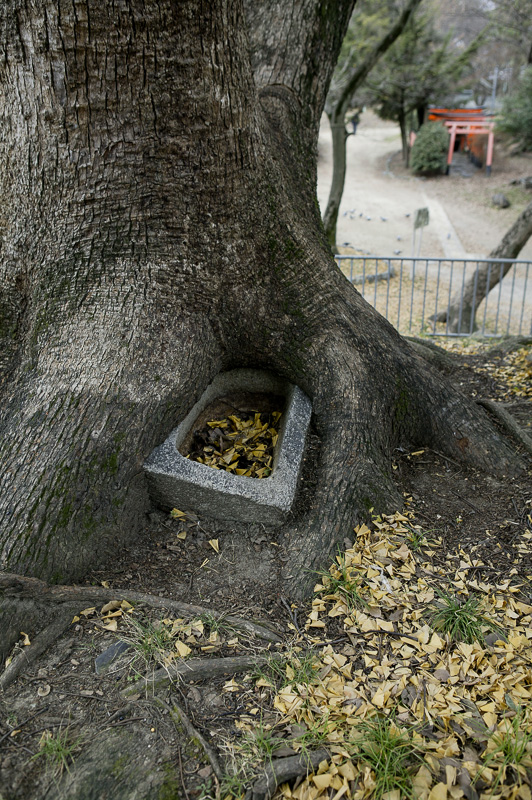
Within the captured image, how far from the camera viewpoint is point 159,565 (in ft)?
10.4

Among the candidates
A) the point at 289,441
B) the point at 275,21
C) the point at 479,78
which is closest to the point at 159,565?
the point at 289,441

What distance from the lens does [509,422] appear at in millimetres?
4402

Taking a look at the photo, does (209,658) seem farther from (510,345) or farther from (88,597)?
(510,345)

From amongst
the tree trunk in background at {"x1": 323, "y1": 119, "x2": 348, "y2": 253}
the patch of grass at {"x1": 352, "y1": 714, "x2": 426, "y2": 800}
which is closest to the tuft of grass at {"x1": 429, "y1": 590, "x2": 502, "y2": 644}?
the patch of grass at {"x1": 352, "y1": 714, "x2": 426, "y2": 800}

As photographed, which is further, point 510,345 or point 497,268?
point 497,268

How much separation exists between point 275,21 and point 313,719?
181 inches

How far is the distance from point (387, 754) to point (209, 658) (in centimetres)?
84

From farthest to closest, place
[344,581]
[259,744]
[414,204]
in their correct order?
[414,204], [344,581], [259,744]

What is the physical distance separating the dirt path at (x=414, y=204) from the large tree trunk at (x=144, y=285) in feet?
43.6

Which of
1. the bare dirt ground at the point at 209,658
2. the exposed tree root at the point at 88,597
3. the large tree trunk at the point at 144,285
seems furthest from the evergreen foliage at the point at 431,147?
the exposed tree root at the point at 88,597

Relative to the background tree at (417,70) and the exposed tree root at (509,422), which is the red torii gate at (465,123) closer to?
the background tree at (417,70)

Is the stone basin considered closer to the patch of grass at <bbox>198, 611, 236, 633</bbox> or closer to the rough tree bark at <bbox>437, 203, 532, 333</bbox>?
the patch of grass at <bbox>198, 611, 236, 633</bbox>

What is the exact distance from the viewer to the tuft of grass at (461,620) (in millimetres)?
2734

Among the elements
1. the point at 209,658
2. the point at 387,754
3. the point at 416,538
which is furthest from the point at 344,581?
the point at 387,754
